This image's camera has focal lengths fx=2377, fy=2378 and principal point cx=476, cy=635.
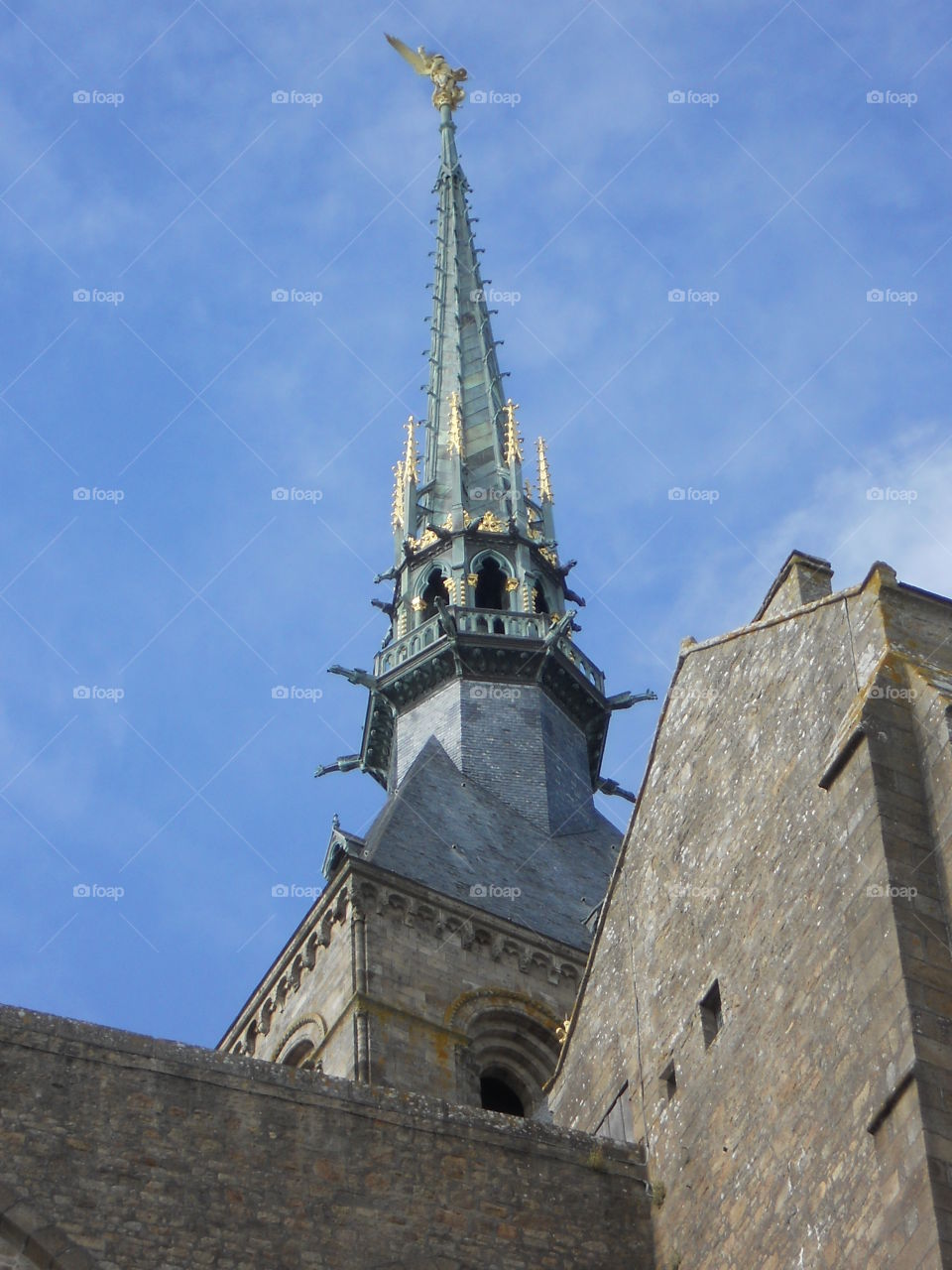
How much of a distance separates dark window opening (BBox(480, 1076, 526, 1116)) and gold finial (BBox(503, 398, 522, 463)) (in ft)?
59.8

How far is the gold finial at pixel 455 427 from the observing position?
163ft

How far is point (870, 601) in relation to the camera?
55.0ft

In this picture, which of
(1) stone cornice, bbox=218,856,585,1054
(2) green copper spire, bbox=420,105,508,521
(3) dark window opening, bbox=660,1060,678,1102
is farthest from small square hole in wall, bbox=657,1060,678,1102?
(2) green copper spire, bbox=420,105,508,521

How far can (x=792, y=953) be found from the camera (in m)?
16.2

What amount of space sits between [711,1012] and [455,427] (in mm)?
33579

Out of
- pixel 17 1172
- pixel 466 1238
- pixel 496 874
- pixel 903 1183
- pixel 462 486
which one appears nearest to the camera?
pixel 903 1183

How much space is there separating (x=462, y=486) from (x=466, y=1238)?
106ft

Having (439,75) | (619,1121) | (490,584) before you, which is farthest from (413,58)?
(619,1121)

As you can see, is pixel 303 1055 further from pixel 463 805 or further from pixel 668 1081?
pixel 668 1081

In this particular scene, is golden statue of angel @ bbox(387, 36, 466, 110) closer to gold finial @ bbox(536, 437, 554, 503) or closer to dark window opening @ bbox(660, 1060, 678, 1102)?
gold finial @ bbox(536, 437, 554, 503)

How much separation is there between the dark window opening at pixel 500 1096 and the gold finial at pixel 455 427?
18.9 metres

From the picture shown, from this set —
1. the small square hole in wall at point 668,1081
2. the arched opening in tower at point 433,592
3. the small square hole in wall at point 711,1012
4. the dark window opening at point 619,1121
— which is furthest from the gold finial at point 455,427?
the small square hole in wall at point 711,1012

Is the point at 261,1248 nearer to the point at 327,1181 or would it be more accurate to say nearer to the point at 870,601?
the point at 327,1181

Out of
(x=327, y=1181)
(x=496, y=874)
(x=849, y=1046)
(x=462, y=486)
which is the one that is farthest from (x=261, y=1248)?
(x=462, y=486)
